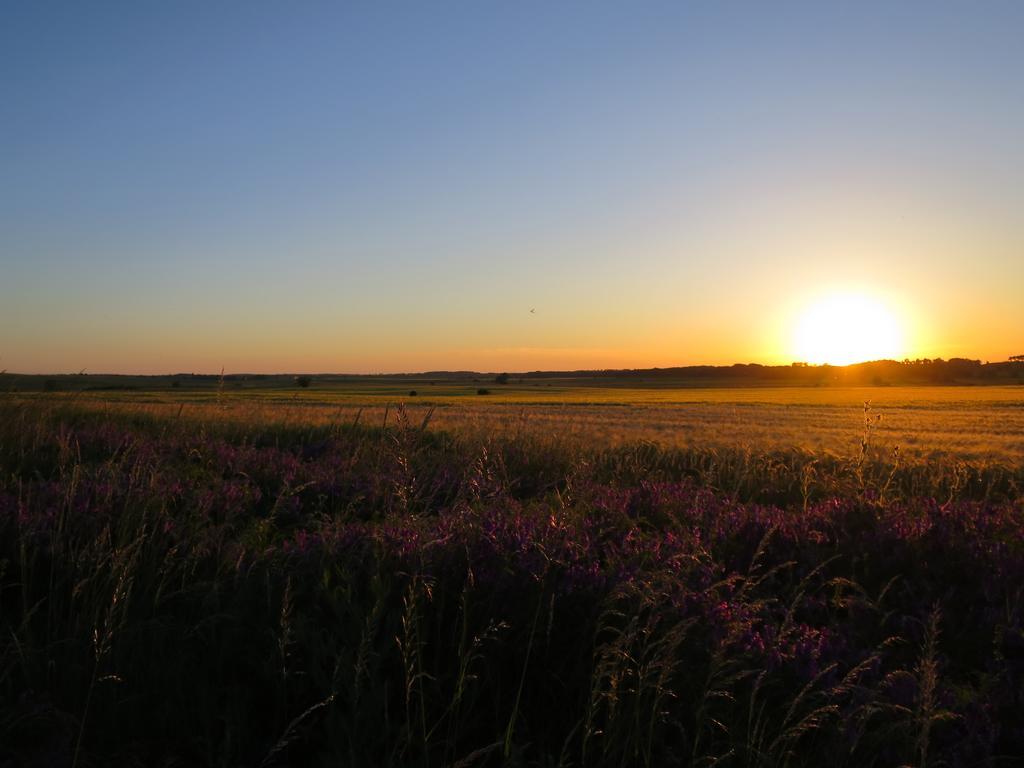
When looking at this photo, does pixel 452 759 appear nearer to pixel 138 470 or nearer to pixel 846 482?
pixel 138 470

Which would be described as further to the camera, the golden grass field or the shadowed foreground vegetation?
the golden grass field

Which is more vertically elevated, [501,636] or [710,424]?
[501,636]

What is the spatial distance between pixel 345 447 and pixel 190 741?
5608 millimetres

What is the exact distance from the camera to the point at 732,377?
4596 inches

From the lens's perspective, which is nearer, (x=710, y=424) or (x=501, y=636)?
(x=501, y=636)

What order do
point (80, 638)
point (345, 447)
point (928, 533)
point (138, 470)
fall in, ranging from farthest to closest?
1. point (345, 447)
2. point (138, 470)
3. point (928, 533)
4. point (80, 638)

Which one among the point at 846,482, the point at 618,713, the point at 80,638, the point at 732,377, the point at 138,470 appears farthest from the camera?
the point at 732,377

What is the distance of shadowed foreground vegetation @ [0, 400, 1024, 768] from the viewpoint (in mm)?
2277

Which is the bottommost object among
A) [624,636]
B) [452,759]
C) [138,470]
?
[452,759]

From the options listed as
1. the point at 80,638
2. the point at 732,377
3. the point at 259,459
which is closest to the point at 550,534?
the point at 80,638

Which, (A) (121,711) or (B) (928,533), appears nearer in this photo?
(A) (121,711)

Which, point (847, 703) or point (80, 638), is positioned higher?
point (80, 638)

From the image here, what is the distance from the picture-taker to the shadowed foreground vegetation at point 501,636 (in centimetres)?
228

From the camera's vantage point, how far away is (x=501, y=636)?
284cm
